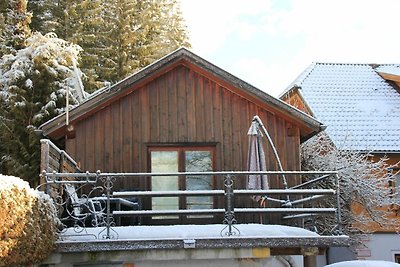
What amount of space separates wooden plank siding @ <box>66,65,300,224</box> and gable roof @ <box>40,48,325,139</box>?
0.16 meters

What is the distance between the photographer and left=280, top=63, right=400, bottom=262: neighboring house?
17681mm

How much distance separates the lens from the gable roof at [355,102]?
1902 centimetres

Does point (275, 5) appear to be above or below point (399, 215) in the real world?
above

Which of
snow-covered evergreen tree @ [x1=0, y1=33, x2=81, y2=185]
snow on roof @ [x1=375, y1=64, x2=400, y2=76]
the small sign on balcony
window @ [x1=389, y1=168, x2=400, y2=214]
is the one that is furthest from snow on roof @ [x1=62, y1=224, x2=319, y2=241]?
snow on roof @ [x1=375, y1=64, x2=400, y2=76]

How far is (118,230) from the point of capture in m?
9.58

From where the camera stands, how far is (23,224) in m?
7.90

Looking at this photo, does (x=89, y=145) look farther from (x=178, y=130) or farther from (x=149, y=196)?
(x=149, y=196)

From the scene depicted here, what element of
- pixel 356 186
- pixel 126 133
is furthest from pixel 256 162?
pixel 356 186

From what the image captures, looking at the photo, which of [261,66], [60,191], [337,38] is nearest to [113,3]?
[261,66]

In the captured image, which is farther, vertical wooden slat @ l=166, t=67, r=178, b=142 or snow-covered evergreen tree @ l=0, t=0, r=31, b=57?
snow-covered evergreen tree @ l=0, t=0, r=31, b=57

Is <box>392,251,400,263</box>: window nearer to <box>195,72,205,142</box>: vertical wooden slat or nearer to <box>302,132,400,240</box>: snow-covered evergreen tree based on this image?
<box>302,132,400,240</box>: snow-covered evergreen tree

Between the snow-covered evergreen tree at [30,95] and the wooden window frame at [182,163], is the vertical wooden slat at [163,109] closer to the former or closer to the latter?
the wooden window frame at [182,163]

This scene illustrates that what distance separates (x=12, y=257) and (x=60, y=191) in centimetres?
276

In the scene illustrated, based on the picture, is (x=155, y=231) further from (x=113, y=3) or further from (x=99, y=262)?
(x=113, y=3)
